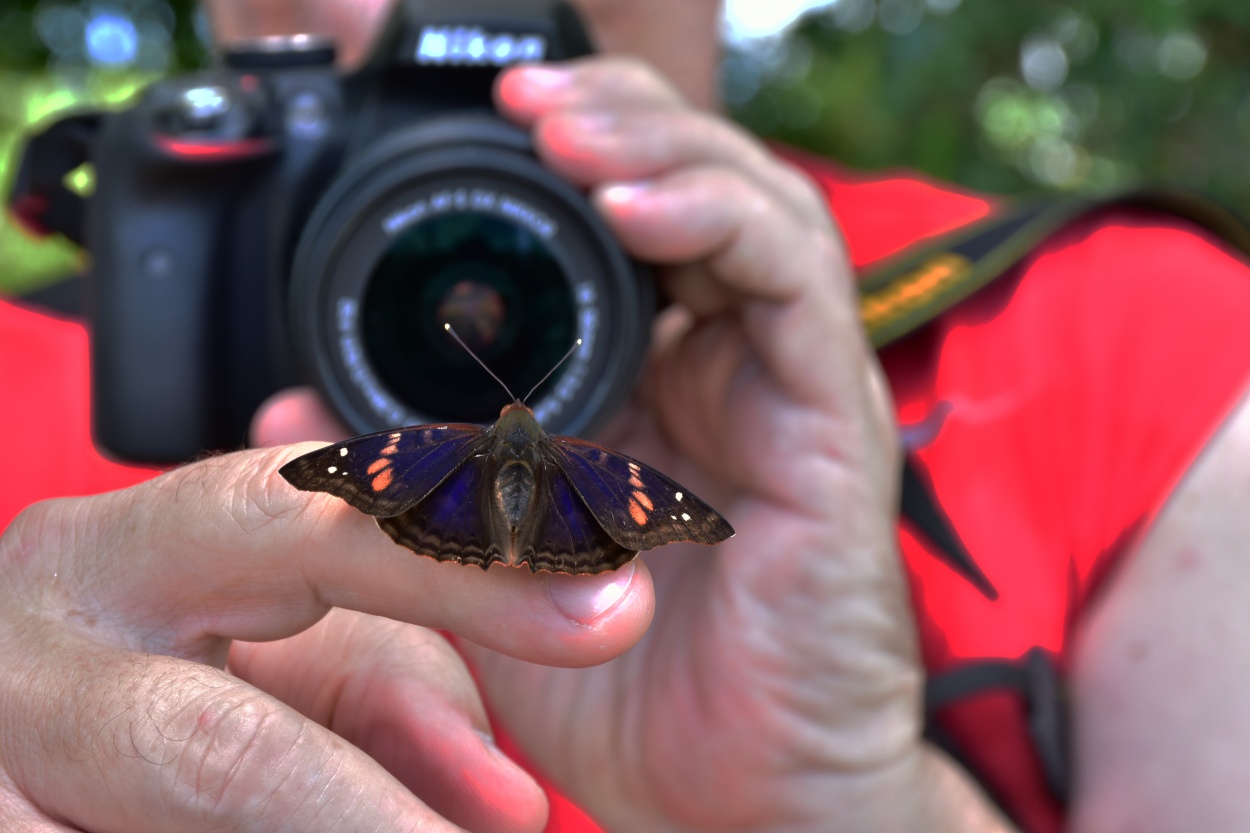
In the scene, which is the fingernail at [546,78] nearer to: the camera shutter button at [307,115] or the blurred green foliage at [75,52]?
the camera shutter button at [307,115]

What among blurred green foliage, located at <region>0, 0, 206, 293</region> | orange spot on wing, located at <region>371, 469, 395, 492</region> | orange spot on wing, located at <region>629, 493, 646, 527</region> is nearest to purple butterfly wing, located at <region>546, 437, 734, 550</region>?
orange spot on wing, located at <region>629, 493, 646, 527</region>

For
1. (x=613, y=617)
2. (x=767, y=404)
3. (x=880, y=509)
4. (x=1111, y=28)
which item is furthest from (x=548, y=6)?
(x=1111, y=28)

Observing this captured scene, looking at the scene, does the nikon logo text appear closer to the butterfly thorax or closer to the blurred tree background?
the butterfly thorax

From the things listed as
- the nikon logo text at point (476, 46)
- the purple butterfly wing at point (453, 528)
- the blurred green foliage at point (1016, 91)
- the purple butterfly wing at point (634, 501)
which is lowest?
the blurred green foliage at point (1016, 91)

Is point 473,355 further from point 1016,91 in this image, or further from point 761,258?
point 1016,91

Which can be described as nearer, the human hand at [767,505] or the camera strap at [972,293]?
the human hand at [767,505]

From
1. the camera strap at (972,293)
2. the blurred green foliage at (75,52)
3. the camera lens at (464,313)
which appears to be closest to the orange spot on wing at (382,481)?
the camera lens at (464,313)

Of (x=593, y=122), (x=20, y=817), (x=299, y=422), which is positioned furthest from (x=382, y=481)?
(x=593, y=122)
